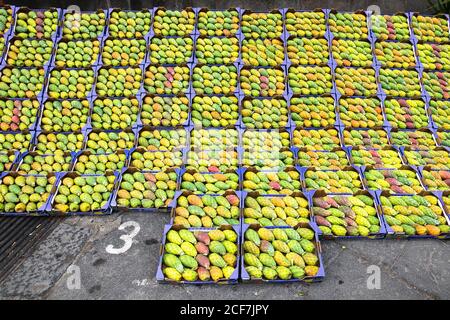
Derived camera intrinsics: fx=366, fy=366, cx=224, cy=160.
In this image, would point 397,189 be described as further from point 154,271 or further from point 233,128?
point 154,271

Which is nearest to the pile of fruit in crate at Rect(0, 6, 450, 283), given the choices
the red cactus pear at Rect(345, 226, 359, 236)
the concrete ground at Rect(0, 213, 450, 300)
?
the red cactus pear at Rect(345, 226, 359, 236)

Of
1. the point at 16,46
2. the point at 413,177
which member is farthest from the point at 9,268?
the point at 413,177

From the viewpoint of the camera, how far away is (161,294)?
3.06 meters

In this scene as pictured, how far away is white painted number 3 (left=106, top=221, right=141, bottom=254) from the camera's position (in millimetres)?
3490

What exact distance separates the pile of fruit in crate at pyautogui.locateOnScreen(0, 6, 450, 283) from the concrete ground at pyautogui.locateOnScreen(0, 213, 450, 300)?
13 cm

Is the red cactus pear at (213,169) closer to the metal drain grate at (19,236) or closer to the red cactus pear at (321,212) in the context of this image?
the red cactus pear at (321,212)

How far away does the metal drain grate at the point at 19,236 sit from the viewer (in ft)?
11.1

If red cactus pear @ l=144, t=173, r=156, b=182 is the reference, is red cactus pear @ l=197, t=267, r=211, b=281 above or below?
below

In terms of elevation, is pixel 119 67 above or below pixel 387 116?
above

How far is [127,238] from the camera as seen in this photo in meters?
3.63

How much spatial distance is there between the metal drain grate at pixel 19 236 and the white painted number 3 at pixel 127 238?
715 millimetres

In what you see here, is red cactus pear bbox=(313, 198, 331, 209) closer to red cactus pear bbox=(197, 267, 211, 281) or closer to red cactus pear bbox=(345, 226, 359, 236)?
red cactus pear bbox=(345, 226, 359, 236)

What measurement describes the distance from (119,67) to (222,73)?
1.45m

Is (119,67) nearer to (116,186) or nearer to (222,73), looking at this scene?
(222,73)
